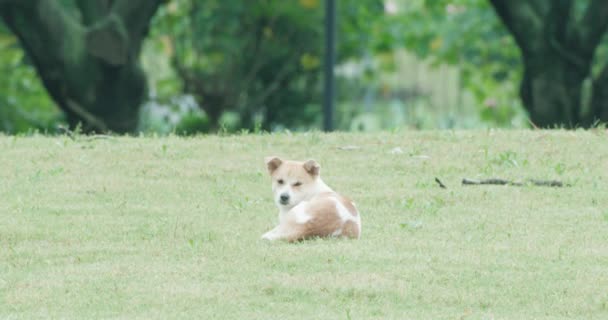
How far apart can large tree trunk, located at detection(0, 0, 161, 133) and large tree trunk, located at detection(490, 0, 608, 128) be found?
512 centimetres

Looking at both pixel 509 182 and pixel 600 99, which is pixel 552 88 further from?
pixel 509 182

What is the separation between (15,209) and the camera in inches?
392

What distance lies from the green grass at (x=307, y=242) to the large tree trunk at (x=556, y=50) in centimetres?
496

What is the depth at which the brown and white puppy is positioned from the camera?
8539 mm

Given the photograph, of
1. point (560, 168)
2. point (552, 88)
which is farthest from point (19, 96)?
point (560, 168)

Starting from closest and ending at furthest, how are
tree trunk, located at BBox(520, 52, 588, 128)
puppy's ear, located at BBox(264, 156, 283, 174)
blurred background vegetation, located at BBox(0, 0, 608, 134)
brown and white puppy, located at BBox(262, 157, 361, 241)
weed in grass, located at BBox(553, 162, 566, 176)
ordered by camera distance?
brown and white puppy, located at BBox(262, 157, 361, 241)
puppy's ear, located at BBox(264, 156, 283, 174)
weed in grass, located at BBox(553, 162, 566, 176)
blurred background vegetation, located at BBox(0, 0, 608, 134)
tree trunk, located at BBox(520, 52, 588, 128)

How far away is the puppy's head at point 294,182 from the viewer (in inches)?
340

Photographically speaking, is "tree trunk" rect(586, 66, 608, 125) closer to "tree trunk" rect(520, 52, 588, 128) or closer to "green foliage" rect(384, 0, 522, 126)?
"tree trunk" rect(520, 52, 588, 128)

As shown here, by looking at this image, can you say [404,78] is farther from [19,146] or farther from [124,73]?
[19,146]

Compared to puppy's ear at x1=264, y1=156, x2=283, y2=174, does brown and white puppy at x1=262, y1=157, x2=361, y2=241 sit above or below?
below

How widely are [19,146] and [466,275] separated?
6270 millimetres

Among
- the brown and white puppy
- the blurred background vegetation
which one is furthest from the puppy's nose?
the blurred background vegetation

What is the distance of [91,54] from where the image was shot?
670 inches

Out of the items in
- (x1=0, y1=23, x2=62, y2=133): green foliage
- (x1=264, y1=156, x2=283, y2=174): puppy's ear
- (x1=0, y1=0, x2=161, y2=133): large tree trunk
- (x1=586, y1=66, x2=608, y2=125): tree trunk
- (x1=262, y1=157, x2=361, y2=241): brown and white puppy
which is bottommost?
(x1=0, y1=23, x2=62, y2=133): green foliage
